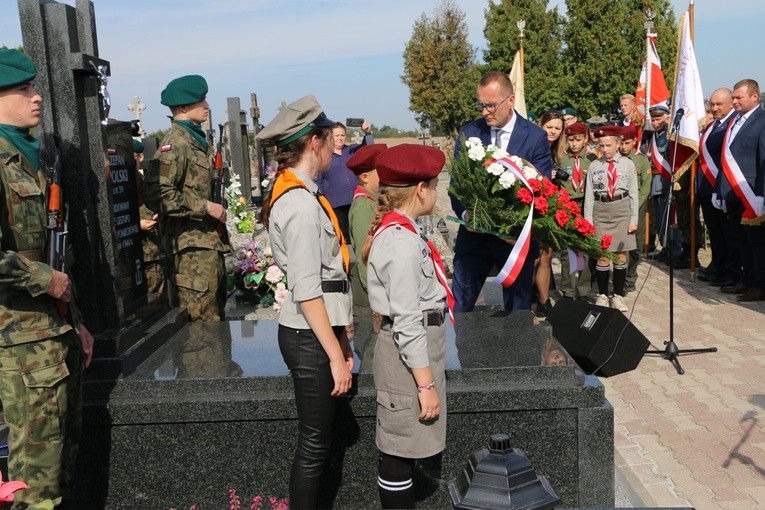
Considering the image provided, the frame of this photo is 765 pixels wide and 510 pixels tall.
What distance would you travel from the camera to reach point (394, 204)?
3.11 metres

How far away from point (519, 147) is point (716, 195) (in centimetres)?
482

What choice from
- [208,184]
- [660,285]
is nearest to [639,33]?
[660,285]

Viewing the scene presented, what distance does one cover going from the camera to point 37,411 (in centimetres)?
312

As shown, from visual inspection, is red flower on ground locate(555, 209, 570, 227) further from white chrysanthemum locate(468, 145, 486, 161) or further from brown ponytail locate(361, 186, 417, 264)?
brown ponytail locate(361, 186, 417, 264)

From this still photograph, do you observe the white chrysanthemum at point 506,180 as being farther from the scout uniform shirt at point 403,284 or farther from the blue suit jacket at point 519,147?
the scout uniform shirt at point 403,284

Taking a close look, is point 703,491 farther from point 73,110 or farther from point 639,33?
point 639,33

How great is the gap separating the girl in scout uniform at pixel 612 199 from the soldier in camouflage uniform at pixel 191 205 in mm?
4542

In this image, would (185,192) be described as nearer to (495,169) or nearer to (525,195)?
(495,169)

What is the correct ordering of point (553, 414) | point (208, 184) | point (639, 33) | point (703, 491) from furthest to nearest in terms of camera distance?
point (639, 33)
point (208, 184)
point (703, 491)
point (553, 414)

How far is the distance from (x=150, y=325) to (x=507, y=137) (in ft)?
9.10

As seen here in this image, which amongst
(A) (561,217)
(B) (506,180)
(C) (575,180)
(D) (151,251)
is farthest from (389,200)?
(C) (575,180)

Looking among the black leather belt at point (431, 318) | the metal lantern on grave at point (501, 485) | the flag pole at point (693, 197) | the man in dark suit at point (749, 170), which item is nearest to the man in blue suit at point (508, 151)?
the black leather belt at point (431, 318)

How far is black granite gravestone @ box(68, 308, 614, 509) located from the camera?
Answer: 3.79m

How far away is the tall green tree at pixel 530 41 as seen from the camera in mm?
36188
